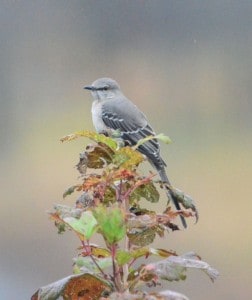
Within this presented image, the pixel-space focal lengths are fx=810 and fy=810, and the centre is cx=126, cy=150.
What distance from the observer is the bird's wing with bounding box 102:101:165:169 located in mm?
1541

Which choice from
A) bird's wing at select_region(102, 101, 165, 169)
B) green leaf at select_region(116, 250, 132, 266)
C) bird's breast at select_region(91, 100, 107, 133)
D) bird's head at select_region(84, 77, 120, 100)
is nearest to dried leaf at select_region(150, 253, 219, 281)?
green leaf at select_region(116, 250, 132, 266)

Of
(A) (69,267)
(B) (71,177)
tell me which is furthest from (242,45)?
(A) (69,267)

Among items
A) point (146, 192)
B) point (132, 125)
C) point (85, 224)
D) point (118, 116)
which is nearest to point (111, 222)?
point (85, 224)

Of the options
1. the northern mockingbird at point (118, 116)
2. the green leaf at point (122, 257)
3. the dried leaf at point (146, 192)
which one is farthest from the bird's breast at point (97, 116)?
the green leaf at point (122, 257)

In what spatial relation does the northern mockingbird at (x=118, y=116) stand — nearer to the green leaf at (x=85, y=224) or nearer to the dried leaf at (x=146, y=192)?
the dried leaf at (x=146, y=192)

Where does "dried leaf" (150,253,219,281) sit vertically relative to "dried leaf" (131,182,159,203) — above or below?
below

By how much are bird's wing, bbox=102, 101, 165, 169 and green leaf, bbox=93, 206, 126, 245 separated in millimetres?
966

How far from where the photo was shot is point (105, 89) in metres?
1.94

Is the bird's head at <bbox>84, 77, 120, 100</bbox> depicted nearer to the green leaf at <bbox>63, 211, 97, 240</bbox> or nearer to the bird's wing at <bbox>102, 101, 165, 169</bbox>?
the bird's wing at <bbox>102, 101, 165, 169</bbox>

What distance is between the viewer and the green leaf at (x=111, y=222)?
1.63 ft

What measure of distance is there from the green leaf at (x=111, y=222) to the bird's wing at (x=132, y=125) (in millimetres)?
966

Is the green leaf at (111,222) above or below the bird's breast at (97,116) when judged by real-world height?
below

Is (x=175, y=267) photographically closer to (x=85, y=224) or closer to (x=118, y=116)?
(x=85, y=224)

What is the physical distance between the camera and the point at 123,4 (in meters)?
2.11
